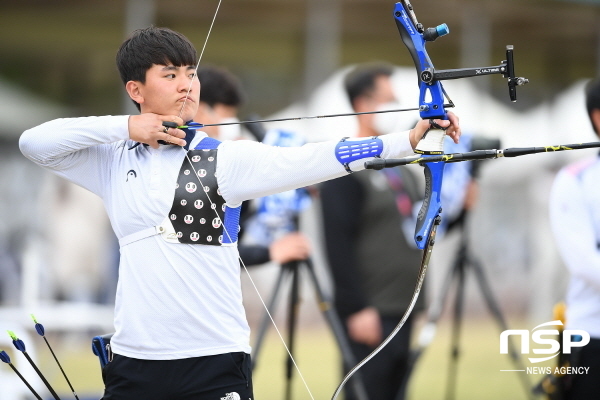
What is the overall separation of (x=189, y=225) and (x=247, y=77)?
6.73 metres

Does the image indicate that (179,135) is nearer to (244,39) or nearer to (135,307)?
(135,307)

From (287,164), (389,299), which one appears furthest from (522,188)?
(287,164)

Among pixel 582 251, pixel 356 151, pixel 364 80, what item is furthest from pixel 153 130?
pixel 364 80

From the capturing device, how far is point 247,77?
862 centimetres

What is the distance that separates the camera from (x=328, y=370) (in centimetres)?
621

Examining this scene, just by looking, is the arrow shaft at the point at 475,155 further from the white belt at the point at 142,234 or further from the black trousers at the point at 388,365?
the black trousers at the point at 388,365

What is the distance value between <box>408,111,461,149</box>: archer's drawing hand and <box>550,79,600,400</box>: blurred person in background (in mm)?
1010

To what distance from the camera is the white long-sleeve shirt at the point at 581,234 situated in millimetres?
2742

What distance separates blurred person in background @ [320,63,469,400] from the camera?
3.59 m

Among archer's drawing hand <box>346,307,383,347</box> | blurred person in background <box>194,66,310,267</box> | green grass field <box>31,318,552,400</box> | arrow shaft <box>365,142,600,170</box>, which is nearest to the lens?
arrow shaft <box>365,142,600,170</box>

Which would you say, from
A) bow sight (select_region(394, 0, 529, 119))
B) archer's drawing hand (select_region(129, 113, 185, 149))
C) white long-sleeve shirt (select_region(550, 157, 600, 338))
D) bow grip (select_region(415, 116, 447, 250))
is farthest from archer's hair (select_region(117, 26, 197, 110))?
white long-sleeve shirt (select_region(550, 157, 600, 338))

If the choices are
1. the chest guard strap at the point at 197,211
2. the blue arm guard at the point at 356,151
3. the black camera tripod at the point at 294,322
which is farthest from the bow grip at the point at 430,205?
the black camera tripod at the point at 294,322

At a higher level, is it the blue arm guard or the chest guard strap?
the blue arm guard

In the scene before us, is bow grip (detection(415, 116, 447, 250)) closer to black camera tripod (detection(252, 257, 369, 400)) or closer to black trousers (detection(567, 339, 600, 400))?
black trousers (detection(567, 339, 600, 400))
